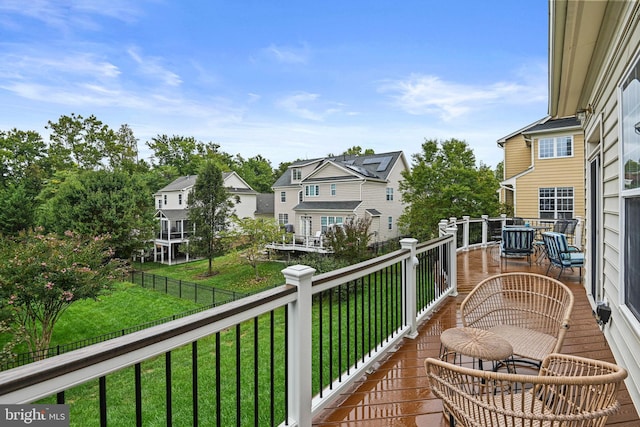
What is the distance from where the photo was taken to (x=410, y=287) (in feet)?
12.3

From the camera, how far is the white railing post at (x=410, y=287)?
12.3ft

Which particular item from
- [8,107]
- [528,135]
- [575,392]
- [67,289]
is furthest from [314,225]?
[8,107]

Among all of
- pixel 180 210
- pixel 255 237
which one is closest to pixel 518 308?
pixel 255 237

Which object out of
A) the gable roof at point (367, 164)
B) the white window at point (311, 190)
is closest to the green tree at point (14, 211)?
the gable roof at point (367, 164)

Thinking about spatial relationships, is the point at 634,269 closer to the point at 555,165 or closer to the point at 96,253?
the point at 96,253

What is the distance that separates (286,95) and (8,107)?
23864 millimetres

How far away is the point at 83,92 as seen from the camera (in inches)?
1083

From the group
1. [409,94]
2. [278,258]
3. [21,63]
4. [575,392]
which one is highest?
[21,63]

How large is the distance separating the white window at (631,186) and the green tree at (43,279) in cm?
1108

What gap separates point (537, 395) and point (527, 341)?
4.43 feet

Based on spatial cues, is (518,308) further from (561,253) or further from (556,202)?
(556,202)

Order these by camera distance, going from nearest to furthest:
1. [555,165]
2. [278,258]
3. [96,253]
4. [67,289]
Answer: [67,289]
[96,253]
[555,165]
[278,258]

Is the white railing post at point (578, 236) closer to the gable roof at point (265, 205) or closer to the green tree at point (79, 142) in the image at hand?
the gable roof at point (265, 205)

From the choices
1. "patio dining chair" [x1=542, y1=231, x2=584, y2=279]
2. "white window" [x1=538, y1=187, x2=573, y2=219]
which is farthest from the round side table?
"white window" [x1=538, y1=187, x2=573, y2=219]
